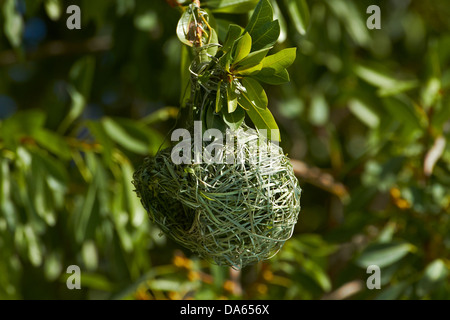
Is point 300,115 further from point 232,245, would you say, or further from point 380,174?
point 232,245

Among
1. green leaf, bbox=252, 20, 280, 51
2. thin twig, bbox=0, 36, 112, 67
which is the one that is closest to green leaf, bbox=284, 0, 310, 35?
green leaf, bbox=252, 20, 280, 51

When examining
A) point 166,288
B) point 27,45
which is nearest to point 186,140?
point 166,288

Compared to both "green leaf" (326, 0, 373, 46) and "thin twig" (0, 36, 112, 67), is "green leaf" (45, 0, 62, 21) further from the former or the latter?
"green leaf" (326, 0, 373, 46)

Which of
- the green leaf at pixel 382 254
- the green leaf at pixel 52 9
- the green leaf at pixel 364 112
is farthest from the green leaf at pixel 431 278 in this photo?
the green leaf at pixel 52 9

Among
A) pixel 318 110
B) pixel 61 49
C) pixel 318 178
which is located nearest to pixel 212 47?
pixel 318 178

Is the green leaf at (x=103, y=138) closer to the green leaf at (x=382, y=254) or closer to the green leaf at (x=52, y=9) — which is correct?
the green leaf at (x=52, y=9)

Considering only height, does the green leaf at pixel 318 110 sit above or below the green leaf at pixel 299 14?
below
